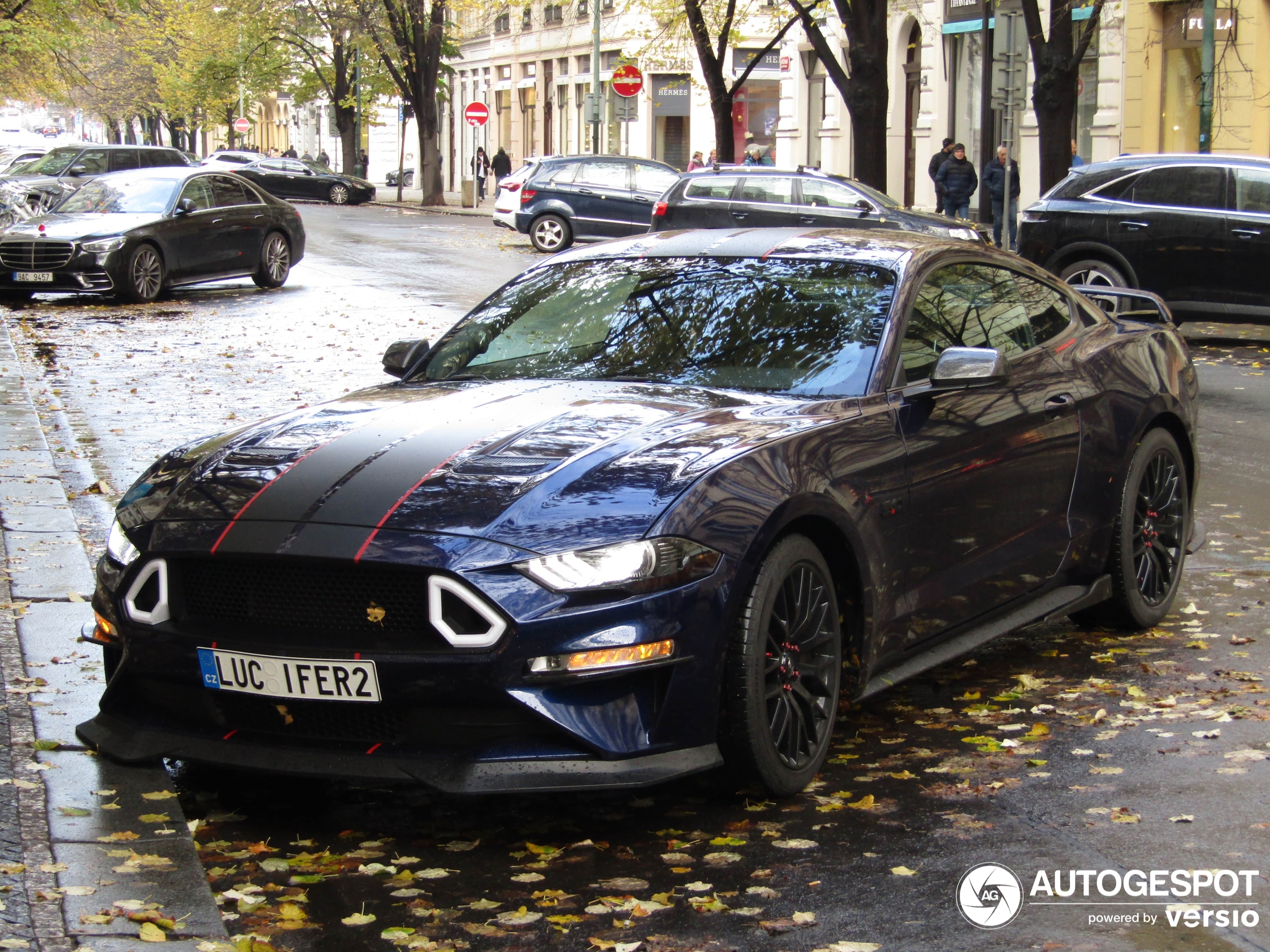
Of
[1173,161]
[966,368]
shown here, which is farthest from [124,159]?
[966,368]

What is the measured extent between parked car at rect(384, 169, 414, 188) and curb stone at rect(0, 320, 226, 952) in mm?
61427

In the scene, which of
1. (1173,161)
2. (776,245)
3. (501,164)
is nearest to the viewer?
(776,245)

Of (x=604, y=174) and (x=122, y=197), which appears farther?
(x=604, y=174)

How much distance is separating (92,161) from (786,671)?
3519 cm

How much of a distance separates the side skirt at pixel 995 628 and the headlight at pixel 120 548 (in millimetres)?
2024

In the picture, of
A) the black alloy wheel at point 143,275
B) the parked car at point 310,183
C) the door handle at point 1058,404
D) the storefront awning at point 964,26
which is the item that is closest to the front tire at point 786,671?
the door handle at point 1058,404

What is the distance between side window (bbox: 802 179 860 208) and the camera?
22.6m

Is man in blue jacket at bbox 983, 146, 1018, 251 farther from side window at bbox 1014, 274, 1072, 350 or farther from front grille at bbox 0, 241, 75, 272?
side window at bbox 1014, 274, 1072, 350

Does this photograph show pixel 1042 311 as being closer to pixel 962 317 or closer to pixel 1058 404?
pixel 1058 404

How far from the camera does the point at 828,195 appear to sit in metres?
22.8

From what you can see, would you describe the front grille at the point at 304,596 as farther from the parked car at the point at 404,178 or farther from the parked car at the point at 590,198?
the parked car at the point at 404,178

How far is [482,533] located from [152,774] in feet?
4.10

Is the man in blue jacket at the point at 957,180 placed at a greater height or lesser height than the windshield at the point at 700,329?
greater

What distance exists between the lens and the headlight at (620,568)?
13.2 feet
